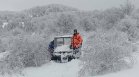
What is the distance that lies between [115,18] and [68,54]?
2289 inches

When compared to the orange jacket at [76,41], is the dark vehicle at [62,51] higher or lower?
lower

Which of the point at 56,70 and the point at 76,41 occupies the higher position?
the point at 76,41

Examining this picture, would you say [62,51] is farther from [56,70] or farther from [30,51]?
[56,70]

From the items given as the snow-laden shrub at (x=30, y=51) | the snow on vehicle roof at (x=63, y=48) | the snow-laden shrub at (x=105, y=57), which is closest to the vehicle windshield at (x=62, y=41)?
the snow on vehicle roof at (x=63, y=48)

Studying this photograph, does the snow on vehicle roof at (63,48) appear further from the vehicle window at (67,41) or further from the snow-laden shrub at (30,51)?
the snow-laden shrub at (30,51)

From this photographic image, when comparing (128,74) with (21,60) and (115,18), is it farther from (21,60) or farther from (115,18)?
(115,18)

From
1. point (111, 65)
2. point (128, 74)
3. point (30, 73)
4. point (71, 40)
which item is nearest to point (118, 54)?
point (111, 65)

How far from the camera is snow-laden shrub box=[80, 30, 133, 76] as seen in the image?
42.2 feet

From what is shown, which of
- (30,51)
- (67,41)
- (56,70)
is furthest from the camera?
(67,41)

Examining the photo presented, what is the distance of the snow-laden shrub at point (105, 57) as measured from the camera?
12.9 meters

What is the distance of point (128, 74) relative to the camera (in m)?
11.3

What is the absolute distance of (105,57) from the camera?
13.1 meters

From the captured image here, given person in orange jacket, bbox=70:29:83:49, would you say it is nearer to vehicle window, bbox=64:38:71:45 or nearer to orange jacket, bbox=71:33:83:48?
orange jacket, bbox=71:33:83:48

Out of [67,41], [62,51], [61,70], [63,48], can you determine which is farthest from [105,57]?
[67,41]
